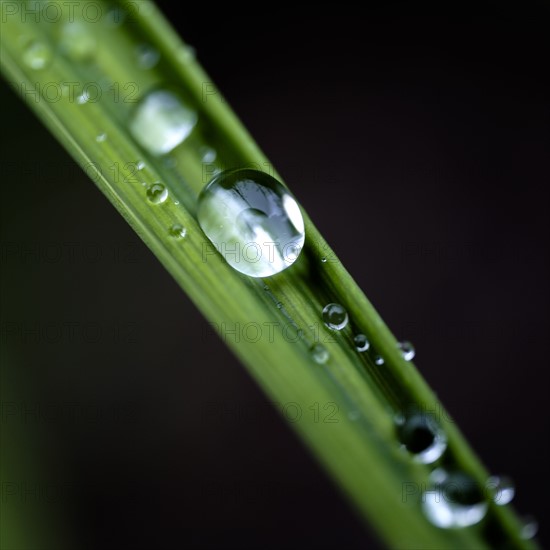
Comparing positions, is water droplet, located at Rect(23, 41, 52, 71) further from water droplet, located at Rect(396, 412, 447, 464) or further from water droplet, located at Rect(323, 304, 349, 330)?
water droplet, located at Rect(396, 412, 447, 464)

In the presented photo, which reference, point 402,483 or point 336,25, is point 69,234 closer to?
point 336,25

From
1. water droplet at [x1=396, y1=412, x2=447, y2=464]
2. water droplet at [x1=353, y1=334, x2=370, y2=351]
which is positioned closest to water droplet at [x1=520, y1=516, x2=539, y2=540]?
water droplet at [x1=396, y1=412, x2=447, y2=464]

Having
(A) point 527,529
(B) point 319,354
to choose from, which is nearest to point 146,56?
(B) point 319,354

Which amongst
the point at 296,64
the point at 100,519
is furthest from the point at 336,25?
the point at 100,519

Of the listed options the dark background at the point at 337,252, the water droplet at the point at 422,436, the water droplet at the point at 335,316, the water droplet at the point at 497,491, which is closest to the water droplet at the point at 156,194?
the water droplet at the point at 335,316

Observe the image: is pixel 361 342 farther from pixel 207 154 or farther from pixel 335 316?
pixel 207 154

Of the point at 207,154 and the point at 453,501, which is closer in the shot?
the point at 207,154

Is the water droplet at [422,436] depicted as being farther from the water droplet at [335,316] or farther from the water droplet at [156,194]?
the water droplet at [156,194]
